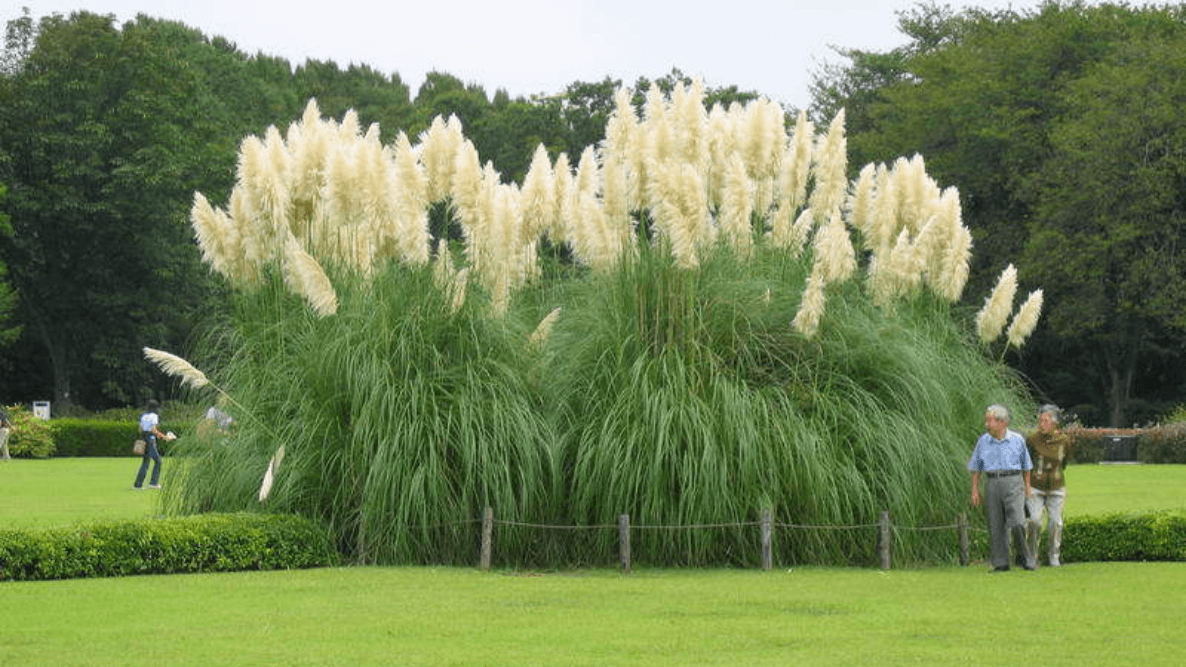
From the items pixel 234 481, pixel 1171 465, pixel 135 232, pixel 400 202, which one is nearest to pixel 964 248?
pixel 400 202

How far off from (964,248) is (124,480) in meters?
17.4

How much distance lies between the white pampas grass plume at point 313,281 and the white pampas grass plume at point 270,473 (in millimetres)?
1174

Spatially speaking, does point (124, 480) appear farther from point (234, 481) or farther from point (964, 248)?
point (964, 248)

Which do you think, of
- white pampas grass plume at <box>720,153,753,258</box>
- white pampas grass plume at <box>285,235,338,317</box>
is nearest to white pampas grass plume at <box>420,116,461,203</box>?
white pampas grass plume at <box>285,235,338,317</box>

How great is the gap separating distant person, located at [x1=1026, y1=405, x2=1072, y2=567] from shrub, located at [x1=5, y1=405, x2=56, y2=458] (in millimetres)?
30084

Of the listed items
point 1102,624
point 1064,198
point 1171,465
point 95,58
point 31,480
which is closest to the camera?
point 1102,624

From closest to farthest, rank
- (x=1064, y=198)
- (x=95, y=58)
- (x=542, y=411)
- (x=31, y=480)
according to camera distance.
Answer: (x=542, y=411)
(x=31, y=480)
(x=1064, y=198)
(x=95, y=58)

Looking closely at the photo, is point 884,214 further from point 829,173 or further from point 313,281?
point 313,281

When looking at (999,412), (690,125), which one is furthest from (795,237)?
(999,412)

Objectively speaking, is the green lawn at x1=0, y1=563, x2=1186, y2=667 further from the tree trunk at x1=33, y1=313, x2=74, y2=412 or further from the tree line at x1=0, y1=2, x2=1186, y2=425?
the tree trunk at x1=33, y1=313, x2=74, y2=412

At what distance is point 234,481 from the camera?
13.9m

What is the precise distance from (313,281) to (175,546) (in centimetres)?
230

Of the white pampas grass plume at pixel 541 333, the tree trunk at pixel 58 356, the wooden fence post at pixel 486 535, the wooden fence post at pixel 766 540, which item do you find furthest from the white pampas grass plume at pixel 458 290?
the tree trunk at pixel 58 356

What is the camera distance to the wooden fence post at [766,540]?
1261 cm
